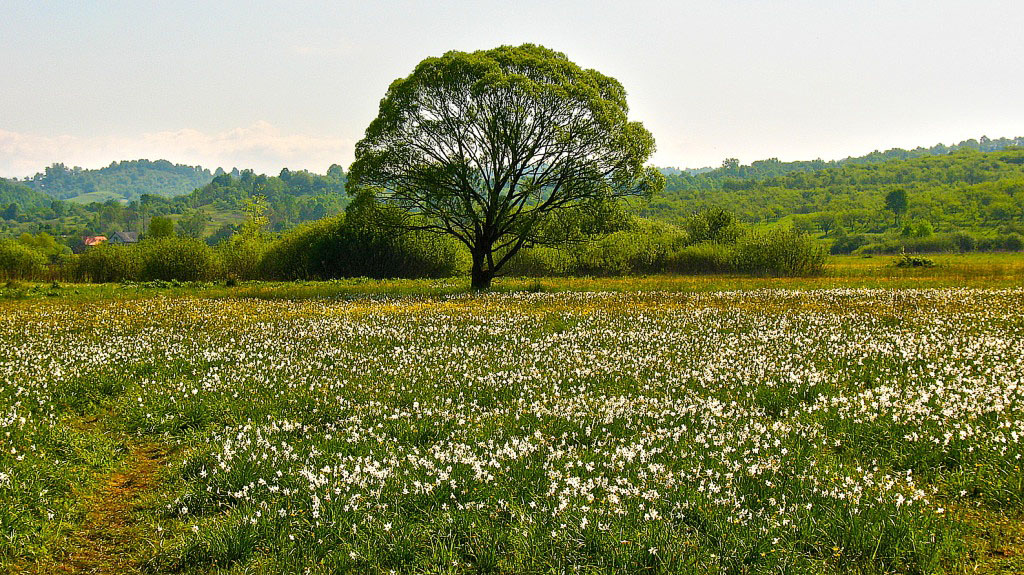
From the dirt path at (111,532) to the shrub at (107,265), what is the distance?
1601 inches

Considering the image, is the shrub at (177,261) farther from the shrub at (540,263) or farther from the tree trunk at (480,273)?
the tree trunk at (480,273)

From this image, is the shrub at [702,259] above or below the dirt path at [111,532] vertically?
above

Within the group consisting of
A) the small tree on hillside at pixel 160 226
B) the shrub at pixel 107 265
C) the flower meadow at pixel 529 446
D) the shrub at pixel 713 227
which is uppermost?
the small tree on hillside at pixel 160 226

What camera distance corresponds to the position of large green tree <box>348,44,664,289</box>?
2767cm

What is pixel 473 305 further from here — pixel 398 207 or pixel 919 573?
pixel 919 573

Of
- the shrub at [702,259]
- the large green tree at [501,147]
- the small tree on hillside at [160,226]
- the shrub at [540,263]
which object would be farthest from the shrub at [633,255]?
the small tree on hillside at [160,226]

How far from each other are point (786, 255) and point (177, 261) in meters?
45.1

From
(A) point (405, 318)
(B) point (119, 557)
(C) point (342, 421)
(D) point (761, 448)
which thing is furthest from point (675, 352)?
(B) point (119, 557)

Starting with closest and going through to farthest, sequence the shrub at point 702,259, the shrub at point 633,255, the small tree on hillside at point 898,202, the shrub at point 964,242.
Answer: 1. the shrub at point 633,255
2. the shrub at point 702,259
3. the shrub at point 964,242
4. the small tree on hillside at point 898,202

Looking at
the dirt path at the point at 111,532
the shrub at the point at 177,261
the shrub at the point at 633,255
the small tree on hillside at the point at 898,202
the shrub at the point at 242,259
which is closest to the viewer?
the dirt path at the point at 111,532

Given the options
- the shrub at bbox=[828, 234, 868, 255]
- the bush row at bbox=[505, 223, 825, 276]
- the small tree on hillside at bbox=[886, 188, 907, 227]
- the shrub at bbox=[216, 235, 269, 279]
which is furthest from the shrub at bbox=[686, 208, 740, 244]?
the small tree on hillside at bbox=[886, 188, 907, 227]

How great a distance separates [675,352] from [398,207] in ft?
70.8

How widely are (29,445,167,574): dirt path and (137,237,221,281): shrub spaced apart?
3738 cm

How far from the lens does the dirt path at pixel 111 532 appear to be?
5016mm
